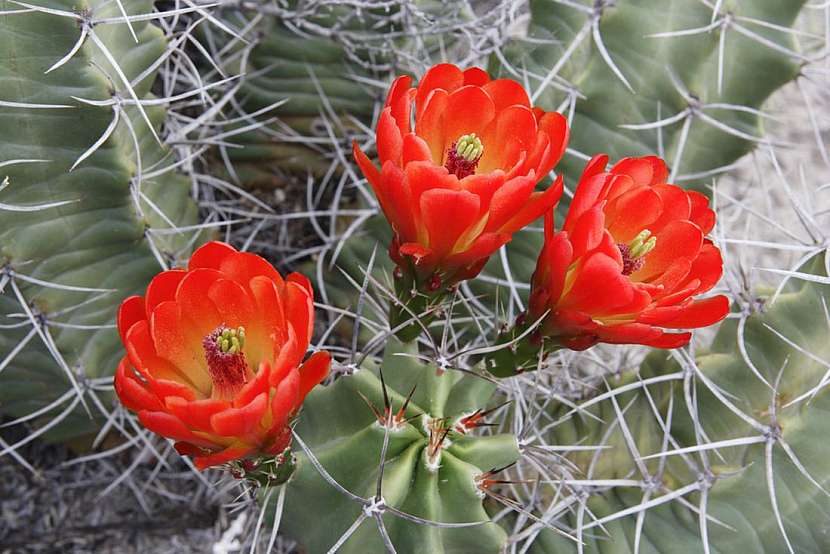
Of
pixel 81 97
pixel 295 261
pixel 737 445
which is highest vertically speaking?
pixel 81 97

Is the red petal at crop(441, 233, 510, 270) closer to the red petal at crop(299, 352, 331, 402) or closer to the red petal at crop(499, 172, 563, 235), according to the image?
the red petal at crop(499, 172, 563, 235)

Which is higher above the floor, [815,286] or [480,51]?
[480,51]

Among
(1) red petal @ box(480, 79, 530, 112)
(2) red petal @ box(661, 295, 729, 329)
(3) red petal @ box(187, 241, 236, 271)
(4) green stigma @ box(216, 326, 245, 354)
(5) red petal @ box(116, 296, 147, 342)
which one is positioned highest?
(1) red petal @ box(480, 79, 530, 112)

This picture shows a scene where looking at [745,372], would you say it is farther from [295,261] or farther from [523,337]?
[295,261]

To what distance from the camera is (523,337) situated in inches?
33.6

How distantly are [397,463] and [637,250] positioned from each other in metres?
0.32

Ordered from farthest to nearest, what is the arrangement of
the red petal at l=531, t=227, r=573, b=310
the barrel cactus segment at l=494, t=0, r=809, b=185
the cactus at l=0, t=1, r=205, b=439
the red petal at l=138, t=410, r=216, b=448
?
the barrel cactus segment at l=494, t=0, r=809, b=185
the cactus at l=0, t=1, r=205, b=439
the red petal at l=531, t=227, r=573, b=310
the red petal at l=138, t=410, r=216, b=448

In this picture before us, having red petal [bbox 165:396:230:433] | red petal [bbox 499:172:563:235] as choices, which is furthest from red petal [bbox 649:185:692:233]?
red petal [bbox 165:396:230:433]

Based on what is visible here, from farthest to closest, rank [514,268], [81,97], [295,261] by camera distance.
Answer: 1. [295,261]
2. [514,268]
3. [81,97]

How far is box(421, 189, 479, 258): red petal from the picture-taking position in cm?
71

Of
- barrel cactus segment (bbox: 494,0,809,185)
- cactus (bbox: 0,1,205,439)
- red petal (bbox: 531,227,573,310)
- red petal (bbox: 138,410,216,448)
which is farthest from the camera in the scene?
barrel cactus segment (bbox: 494,0,809,185)

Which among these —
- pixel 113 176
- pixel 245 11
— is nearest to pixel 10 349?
pixel 113 176

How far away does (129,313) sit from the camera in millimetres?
743

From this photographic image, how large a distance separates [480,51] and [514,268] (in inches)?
14.6
